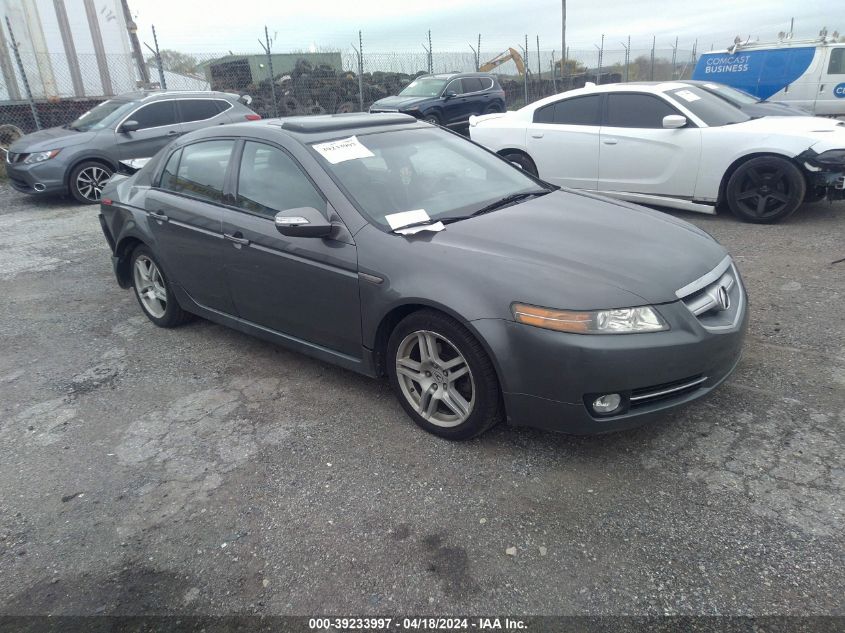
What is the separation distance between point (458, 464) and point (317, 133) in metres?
2.16

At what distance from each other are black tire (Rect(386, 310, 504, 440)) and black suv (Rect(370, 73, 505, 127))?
38.6ft

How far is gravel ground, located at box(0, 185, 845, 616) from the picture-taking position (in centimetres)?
233

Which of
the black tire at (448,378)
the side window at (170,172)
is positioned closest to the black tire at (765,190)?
the black tire at (448,378)

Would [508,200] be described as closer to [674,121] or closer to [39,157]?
[674,121]

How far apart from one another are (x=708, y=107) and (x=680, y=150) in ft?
2.44

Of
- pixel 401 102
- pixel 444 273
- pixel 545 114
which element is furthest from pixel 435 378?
pixel 401 102

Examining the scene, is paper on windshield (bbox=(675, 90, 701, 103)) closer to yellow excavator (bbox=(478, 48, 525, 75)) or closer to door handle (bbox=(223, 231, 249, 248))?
door handle (bbox=(223, 231, 249, 248))

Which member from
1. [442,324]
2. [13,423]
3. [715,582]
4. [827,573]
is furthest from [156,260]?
[827,573]

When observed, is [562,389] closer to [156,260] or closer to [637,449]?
[637,449]

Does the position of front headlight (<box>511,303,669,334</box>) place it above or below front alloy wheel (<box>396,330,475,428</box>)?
above

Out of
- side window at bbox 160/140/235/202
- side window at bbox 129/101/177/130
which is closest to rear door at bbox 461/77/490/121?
side window at bbox 129/101/177/130

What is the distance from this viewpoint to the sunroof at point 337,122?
3854mm

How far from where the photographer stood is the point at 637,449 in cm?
309

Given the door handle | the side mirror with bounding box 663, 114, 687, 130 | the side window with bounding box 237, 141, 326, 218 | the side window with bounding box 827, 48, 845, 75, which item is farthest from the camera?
the side window with bounding box 827, 48, 845, 75
